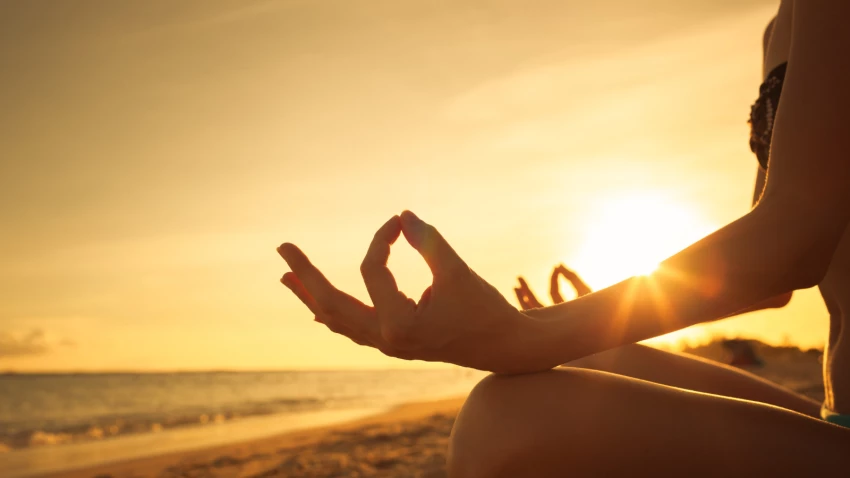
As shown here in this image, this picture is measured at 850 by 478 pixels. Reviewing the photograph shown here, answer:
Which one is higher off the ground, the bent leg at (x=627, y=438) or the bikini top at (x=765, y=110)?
the bikini top at (x=765, y=110)

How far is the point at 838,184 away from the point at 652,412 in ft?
1.62

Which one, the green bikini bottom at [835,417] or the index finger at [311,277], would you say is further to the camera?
the green bikini bottom at [835,417]

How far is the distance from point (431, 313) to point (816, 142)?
74 centimetres

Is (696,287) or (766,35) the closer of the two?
(696,287)

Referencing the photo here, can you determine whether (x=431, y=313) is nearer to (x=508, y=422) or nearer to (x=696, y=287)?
(x=508, y=422)

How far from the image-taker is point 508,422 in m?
1.04

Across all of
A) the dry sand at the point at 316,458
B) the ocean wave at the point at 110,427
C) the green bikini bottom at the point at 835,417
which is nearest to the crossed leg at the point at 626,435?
the green bikini bottom at the point at 835,417

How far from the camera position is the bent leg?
1.03 m

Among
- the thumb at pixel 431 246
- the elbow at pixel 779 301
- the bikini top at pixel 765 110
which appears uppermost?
the bikini top at pixel 765 110

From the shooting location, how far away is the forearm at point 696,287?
1.05m

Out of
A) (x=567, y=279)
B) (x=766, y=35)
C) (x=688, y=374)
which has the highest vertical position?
(x=766, y=35)

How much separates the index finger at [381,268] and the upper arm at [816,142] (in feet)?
2.17

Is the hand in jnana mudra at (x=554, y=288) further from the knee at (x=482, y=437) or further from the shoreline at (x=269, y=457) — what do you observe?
the shoreline at (x=269, y=457)

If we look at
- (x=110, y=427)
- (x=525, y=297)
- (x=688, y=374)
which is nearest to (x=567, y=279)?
(x=525, y=297)
